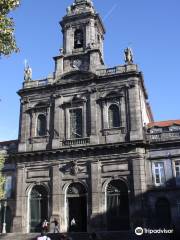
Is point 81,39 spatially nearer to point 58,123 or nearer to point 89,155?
point 58,123

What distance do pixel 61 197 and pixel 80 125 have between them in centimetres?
648

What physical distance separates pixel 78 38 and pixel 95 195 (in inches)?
647

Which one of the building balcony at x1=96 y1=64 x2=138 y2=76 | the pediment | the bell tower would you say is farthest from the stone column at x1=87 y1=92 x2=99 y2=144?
the bell tower

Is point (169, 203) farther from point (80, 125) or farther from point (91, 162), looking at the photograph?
point (80, 125)

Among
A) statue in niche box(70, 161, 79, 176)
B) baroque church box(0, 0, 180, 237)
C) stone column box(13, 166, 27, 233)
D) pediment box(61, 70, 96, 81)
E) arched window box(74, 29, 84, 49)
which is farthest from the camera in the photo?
arched window box(74, 29, 84, 49)

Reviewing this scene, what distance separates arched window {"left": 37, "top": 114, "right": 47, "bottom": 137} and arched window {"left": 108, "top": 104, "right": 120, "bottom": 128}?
6.09 meters

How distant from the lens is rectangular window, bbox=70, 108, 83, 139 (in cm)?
3172

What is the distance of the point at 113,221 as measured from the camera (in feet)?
92.2

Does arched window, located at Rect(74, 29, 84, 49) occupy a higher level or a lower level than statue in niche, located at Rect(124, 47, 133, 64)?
higher

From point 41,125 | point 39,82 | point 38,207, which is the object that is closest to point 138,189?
point 38,207

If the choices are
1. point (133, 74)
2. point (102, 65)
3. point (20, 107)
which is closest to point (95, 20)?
point (102, 65)

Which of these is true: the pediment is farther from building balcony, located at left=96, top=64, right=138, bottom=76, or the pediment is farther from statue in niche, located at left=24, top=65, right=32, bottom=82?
statue in niche, located at left=24, top=65, right=32, bottom=82

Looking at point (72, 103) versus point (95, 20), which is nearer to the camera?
point (72, 103)

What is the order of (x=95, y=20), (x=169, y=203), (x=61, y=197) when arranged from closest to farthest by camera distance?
(x=169, y=203), (x=61, y=197), (x=95, y=20)
